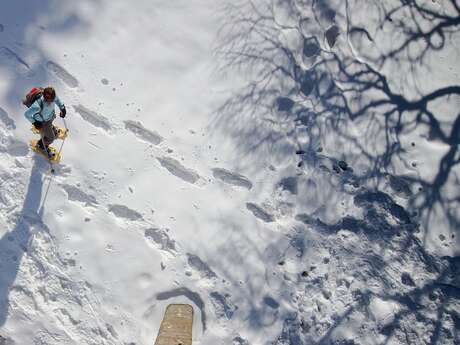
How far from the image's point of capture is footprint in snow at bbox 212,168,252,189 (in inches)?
217

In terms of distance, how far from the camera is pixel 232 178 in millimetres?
5535

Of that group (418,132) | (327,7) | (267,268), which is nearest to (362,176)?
(418,132)

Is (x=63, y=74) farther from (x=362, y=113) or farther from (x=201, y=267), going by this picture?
(x=362, y=113)

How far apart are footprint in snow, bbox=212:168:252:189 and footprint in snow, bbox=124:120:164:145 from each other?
0.92 meters

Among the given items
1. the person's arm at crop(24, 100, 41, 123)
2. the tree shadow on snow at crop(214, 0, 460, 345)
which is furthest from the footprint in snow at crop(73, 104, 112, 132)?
the tree shadow on snow at crop(214, 0, 460, 345)

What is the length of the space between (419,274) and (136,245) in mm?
3632

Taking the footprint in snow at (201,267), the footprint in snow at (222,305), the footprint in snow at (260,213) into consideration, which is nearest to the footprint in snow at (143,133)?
the footprint in snow at (260,213)

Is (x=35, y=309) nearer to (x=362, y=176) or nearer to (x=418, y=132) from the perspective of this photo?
(x=362, y=176)

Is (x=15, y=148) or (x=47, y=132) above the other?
(x=47, y=132)

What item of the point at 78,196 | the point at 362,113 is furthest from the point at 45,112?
the point at 362,113

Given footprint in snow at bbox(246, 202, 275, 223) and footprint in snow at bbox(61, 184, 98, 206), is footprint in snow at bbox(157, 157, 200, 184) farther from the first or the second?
footprint in snow at bbox(61, 184, 98, 206)

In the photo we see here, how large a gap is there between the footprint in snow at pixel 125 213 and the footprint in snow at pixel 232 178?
1181 millimetres

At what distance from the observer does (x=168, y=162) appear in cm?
557

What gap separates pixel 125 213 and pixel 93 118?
145 centimetres
